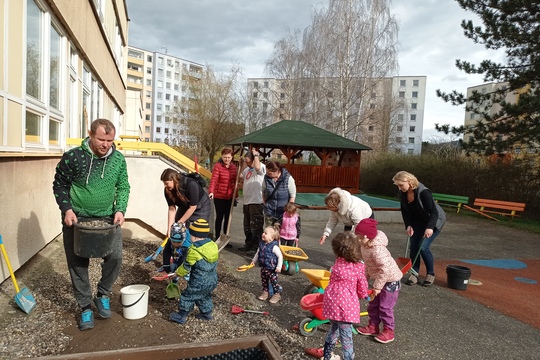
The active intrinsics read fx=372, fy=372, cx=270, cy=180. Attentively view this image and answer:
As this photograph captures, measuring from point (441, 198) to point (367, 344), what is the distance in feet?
45.7

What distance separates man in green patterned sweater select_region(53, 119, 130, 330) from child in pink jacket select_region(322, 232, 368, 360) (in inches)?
77.6

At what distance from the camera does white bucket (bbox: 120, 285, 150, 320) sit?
3.50m

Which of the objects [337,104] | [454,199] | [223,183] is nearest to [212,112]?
[337,104]

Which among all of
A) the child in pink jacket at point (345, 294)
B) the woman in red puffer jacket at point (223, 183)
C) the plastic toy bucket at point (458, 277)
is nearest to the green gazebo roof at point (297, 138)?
the woman in red puffer jacket at point (223, 183)

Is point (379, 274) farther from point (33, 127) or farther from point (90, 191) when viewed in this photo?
point (33, 127)

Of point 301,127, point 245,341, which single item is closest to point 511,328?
point 245,341

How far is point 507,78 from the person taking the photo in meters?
13.8

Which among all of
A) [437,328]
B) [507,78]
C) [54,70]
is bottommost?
[437,328]

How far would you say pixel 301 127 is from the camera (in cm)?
1825

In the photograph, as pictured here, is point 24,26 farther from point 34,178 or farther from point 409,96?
point 409,96

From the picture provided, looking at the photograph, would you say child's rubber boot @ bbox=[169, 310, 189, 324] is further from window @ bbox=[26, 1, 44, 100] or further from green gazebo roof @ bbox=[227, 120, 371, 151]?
green gazebo roof @ bbox=[227, 120, 371, 151]

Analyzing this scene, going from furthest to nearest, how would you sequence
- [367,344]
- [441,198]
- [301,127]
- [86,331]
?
1. [301,127]
2. [441,198]
3. [367,344]
4. [86,331]

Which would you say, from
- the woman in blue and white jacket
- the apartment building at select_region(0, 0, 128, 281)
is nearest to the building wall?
the apartment building at select_region(0, 0, 128, 281)

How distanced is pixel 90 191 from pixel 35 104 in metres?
2.31
